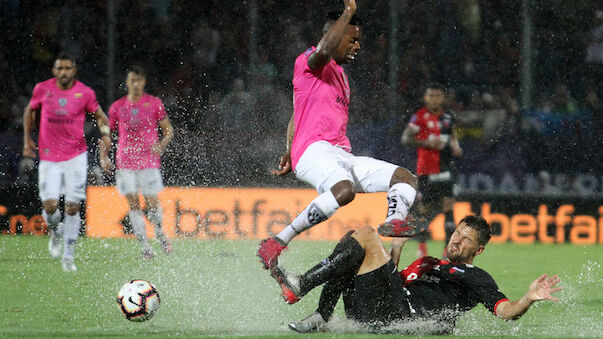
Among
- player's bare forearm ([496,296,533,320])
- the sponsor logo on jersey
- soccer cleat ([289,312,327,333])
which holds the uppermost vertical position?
the sponsor logo on jersey

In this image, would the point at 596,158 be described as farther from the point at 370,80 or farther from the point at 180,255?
the point at 180,255

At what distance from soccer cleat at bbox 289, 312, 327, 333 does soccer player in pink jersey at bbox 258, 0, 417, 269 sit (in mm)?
527

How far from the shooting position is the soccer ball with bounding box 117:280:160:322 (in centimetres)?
582

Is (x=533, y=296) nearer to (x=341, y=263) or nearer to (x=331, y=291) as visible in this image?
(x=341, y=263)

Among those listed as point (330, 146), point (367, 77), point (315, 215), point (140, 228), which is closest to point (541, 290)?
point (315, 215)

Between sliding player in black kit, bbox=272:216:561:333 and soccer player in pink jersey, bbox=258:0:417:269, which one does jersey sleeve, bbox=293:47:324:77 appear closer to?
soccer player in pink jersey, bbox=258:0:417:269

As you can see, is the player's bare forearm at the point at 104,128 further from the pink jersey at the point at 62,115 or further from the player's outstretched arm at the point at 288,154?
the player's outstretched arm at the point at 288,154

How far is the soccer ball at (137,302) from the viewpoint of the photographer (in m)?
5.82

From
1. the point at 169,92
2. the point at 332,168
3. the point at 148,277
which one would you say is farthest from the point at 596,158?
the point at 332,168

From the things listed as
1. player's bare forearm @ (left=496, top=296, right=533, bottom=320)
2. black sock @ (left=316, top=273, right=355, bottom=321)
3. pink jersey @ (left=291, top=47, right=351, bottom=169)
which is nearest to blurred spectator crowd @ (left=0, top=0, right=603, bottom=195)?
pink jersey @ (left=291, top=47, right=351, bottom=169)

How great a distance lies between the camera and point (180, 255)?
35.9ft

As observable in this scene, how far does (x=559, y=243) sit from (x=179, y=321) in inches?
342

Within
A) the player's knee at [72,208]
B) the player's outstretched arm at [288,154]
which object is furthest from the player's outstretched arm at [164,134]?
the player's outstretched arm at [288,154]

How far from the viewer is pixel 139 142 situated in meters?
11.1
